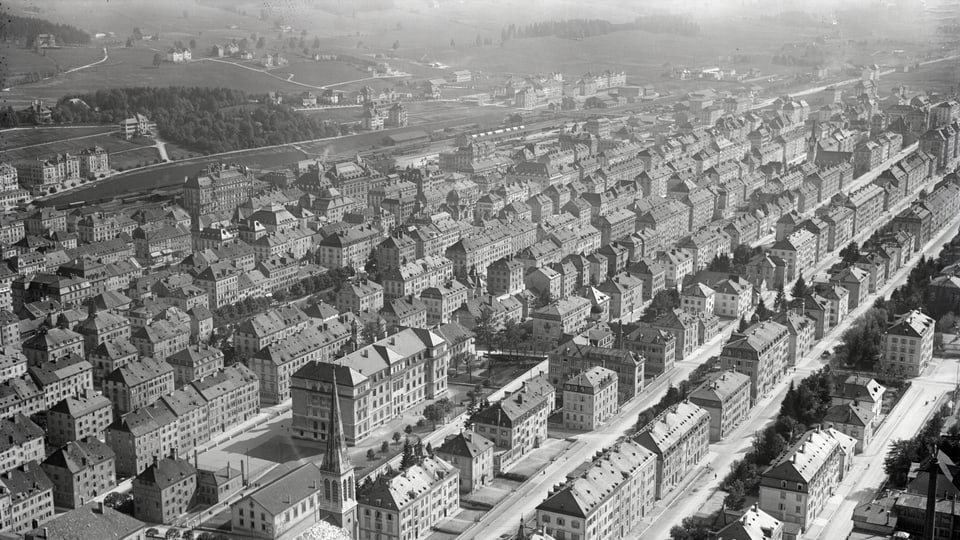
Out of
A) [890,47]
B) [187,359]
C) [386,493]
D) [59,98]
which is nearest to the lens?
[386,493]

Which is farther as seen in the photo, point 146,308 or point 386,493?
point 146,308

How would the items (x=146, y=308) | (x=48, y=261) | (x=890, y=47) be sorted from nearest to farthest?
(x=146, y=308)
(x=48, y=261)
(x=890, y=47)

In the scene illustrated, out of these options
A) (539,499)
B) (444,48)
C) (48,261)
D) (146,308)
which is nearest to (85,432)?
(146,308)

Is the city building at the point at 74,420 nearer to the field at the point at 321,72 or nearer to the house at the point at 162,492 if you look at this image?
the house at the point at 162,492

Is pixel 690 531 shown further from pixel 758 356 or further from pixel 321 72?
pixel 321 72

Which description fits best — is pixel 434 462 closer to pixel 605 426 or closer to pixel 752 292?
pixel 605 426

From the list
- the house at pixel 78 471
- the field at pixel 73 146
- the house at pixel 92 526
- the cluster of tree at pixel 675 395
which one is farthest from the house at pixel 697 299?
the field at pixel 73 146

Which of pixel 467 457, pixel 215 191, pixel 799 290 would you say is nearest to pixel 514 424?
pixel 467 457

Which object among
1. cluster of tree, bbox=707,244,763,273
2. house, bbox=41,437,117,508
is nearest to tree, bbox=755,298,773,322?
cluster of tree, bbox=707,244,763,273
